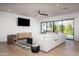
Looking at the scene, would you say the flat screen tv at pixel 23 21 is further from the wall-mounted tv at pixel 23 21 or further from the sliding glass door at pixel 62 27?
the sliding glass door at pixel 62 27

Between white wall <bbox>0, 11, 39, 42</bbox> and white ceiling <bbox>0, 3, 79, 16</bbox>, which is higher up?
white ceiling <bbox>0, 3, 79, 16</bbox>

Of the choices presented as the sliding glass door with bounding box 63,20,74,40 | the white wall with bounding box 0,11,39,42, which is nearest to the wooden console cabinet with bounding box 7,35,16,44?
the white wall with bounding box 0,11,39,42

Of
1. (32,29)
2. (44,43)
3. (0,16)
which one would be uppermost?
(0,16)

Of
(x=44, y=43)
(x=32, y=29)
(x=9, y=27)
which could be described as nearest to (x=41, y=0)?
(x=44, y=43)

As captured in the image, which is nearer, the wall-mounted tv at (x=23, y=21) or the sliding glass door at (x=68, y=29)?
the sliding glass door at (x=68, y=29)

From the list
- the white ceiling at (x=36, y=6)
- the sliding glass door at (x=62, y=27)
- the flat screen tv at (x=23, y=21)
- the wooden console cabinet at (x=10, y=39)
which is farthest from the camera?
the flat screen tv at (x=23, y=21)

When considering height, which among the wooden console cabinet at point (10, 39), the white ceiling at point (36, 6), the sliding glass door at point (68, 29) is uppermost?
the white ceiling at point (36, 6)

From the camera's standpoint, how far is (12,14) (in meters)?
5.94

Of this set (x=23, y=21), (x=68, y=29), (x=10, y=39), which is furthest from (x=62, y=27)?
(x=10, y=39)

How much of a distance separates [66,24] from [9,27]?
13.4 ft

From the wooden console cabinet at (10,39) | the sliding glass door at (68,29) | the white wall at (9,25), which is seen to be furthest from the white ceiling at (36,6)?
the wooden console cabinet at (10,39)

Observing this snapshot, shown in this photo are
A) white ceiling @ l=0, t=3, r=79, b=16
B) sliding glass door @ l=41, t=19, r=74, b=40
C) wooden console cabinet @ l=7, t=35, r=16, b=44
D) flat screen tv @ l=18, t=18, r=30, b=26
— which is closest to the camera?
white ceiling @ l=0, t=3, r=79, b=16

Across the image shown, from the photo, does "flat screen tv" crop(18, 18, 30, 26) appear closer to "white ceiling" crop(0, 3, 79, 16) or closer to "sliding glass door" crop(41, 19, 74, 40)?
"white ceiling" crop(0, 3, 79, 16)

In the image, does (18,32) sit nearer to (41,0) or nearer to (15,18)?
(15,18)
